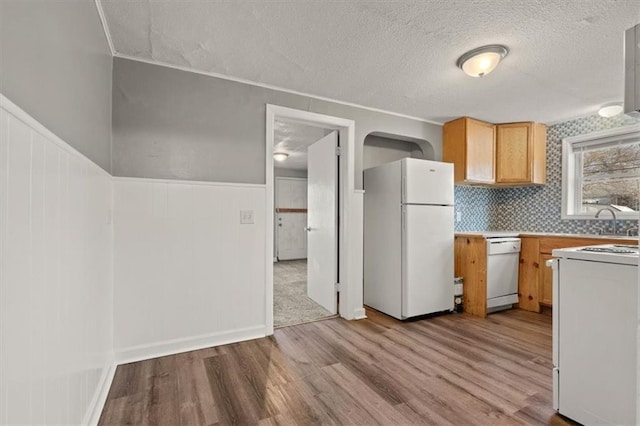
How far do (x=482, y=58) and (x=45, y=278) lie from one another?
264 cm

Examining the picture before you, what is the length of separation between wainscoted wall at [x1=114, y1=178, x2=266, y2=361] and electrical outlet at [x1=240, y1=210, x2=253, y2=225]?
27mm

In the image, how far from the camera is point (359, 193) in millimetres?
3053

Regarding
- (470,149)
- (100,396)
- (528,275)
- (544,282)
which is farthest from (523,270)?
(100,396)

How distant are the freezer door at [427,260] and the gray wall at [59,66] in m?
2.53

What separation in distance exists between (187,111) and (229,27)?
76 centimetres

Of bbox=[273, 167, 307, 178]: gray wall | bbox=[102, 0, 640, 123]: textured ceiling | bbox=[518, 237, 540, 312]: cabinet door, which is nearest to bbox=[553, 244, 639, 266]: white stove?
bbox=[102, 0, 640, 123]: textured ceiling

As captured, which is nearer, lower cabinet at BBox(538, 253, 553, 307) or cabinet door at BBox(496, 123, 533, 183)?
lower cabinet at BBox(538, 253, 553, 307)

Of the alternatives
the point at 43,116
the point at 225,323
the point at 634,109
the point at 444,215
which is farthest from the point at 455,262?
the point at 43,116

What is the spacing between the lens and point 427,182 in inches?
116

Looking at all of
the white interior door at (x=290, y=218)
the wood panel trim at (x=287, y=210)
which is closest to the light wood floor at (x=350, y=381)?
the white interior door at (x=290, y=218)

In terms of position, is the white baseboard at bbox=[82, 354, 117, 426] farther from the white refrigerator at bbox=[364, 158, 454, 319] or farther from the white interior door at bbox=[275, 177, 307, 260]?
the white interior door at bbox=[275, 177, 307, 260]

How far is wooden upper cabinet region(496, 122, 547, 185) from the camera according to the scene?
3498 mm

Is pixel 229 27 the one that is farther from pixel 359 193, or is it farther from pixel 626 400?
pixel 626 400

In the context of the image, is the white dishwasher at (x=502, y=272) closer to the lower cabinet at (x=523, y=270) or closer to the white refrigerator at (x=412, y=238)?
the lower cabinet at (x=523, y=270)
